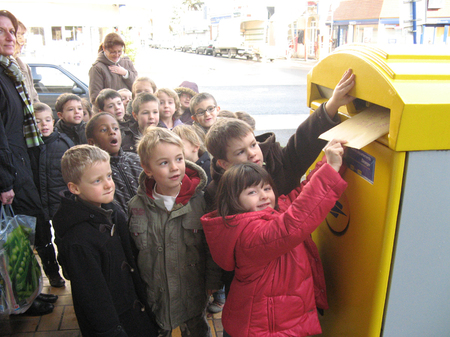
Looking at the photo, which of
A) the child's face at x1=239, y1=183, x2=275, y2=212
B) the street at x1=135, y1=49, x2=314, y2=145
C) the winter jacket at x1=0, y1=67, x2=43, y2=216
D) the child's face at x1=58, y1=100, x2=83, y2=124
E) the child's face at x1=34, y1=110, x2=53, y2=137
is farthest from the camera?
the street at x1=135, y1=49, x2=314, y2=145

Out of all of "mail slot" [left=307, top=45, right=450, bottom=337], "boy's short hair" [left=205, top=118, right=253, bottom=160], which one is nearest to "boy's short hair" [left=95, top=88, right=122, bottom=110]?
"boy's short hair" [left=205, top=118, right=253, bottom=160]

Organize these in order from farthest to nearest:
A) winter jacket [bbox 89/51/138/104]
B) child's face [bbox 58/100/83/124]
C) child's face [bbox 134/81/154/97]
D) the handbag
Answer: winter jacket [bbox 89/51/138/104] → child's face [bbox 134/81/154/97] → child's face [bbox 58/100/83/124] → the handbag

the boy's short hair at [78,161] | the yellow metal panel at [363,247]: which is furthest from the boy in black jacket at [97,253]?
the yellow metal panel at [363,247]

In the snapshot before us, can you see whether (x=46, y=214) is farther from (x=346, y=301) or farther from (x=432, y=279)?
(x=432, y=279)

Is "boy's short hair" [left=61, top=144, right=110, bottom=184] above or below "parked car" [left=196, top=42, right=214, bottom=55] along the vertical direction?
below

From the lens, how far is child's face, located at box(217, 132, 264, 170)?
1.77 metres

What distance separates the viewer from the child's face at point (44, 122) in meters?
3.02

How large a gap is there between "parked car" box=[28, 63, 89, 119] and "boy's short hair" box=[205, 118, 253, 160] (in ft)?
16.9

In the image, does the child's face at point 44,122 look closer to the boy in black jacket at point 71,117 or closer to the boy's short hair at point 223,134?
Result: the boy in black jacket at point 71,117

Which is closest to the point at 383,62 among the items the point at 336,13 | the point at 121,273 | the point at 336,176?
the point at 336,176

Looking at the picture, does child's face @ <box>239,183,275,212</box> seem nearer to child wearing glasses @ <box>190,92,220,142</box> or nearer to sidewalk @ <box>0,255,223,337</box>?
sidewalk @ <box>0,255,223,337</box>

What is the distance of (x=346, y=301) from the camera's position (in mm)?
1587

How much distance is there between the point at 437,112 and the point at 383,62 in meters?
0.27

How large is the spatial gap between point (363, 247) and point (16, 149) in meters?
2.17
